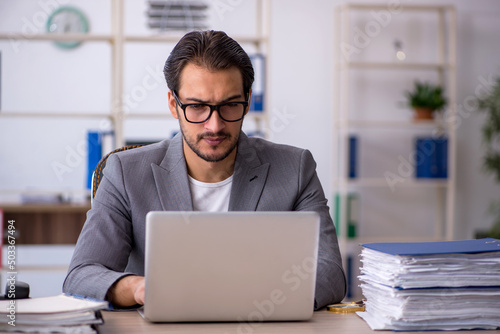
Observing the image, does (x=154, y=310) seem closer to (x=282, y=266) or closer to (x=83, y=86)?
(x=282, y=266)

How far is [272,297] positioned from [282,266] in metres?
0.06

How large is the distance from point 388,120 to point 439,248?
3525 mm

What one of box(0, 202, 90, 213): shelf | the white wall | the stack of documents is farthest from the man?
the white wall

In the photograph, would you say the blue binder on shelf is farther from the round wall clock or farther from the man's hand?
the man's hand

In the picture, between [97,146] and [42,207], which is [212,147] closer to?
[97,146]

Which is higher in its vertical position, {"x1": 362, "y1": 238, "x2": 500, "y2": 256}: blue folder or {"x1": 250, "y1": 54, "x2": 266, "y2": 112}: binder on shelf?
{"x1": 250, "y1": 54, "x2": 266, "y2": 112}: binder on shelf

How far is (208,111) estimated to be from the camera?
160 centimetres

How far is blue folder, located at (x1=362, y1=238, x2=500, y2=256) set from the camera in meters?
1.16

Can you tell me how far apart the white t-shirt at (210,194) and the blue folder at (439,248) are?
563mm

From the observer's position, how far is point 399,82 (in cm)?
464

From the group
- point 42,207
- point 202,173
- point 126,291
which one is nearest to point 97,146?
point 42,207

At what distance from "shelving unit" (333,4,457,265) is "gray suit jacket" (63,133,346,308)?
2.56 metres

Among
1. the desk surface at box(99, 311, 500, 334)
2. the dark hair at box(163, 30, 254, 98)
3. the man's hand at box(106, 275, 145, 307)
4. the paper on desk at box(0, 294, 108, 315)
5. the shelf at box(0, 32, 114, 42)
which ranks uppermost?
the shelf at box(0, 32, 114, 42)

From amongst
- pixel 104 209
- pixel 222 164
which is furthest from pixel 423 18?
pixel 104 209
